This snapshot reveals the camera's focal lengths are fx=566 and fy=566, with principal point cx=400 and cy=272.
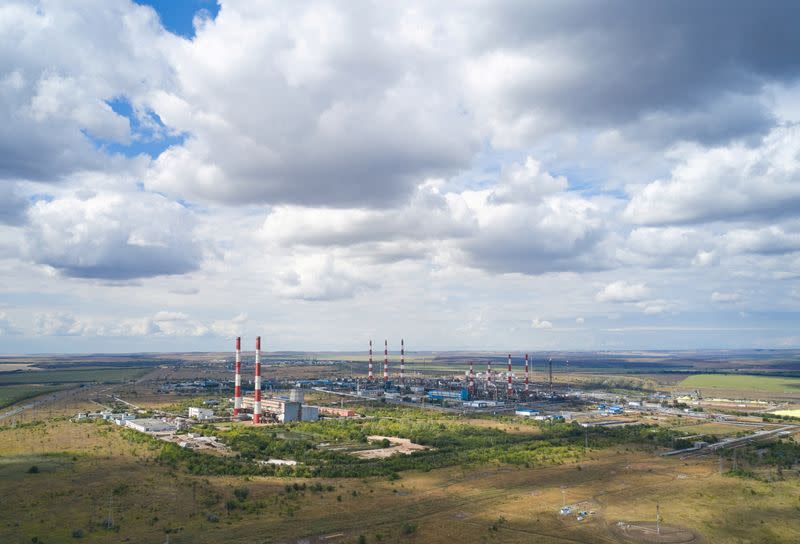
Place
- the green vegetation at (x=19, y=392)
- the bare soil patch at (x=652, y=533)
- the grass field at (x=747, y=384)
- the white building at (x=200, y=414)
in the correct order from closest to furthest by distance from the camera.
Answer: the bare soil patch at (x=652, y=533) < the white building at (x=200, y=414) < the green vegetation at (x=19, y=392) < the grass field at (x=747, y=384)

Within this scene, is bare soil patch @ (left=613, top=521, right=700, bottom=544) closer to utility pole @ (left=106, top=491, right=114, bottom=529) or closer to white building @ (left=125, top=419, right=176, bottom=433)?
utility pole @ (left=106, top=491, right=114, bottom=529)

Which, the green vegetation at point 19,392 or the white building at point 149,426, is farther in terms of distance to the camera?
the green vegetation at point 19,392

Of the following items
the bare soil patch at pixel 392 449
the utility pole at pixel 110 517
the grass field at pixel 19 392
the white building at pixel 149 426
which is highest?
the utility pole at pixel 110 517

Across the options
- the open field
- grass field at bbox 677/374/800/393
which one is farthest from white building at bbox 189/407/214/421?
grass field at bbox 677/374/800/393

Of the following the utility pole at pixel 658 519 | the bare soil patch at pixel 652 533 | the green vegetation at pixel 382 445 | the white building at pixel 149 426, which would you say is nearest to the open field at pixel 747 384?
the green vegetation at pixel 382 445

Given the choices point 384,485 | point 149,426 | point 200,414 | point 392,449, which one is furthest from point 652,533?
point 200,414

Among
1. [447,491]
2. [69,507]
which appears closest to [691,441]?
[447,491]

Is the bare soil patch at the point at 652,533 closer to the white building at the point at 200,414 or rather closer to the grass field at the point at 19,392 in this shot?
the white building at the point at 200,414

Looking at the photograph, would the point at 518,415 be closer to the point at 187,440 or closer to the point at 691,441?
the point at 691,441
